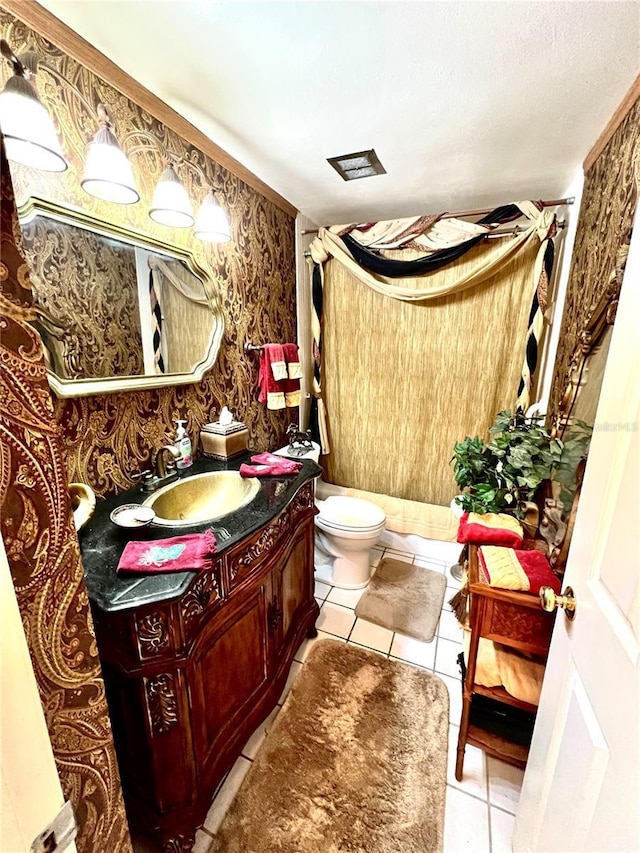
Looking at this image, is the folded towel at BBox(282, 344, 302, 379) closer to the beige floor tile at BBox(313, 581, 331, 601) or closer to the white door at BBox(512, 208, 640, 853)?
the beige floor tile at BBox(313, 581, 331, 601)

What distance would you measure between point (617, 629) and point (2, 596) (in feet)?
2.94

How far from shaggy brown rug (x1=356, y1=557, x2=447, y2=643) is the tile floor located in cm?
4

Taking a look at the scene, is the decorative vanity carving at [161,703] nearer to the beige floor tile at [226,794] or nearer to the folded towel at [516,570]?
the beige floor tile at [226,794]

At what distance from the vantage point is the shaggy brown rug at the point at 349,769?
107 cm

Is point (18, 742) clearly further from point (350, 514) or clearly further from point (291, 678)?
point (350, 514)

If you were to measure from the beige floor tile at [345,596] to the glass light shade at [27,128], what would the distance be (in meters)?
2.26

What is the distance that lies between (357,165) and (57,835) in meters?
2.32

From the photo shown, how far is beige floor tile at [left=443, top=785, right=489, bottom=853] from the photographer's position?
1.06 m

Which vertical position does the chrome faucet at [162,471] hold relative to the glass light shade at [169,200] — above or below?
below

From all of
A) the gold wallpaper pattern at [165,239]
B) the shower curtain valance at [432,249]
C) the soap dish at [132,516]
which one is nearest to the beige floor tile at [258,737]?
the soap dish at [132,516]

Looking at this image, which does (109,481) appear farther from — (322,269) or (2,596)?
(322,269)

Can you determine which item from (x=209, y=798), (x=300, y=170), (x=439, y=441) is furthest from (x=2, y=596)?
(x=439, y=441)

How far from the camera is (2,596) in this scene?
1.23 ft

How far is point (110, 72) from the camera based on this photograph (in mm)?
1162
